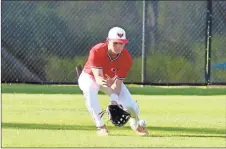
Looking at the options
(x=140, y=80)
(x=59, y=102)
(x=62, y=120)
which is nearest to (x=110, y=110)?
(x=62, y=120)

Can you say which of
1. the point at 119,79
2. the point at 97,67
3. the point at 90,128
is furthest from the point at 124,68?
the point at 90,128

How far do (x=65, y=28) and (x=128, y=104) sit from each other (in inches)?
333

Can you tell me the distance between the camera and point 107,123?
12.4 metres

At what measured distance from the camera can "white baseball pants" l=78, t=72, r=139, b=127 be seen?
1116 cm

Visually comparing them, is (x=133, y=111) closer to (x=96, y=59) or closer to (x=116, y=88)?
(x=116, y=88)

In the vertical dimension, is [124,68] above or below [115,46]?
below

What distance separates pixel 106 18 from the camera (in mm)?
19531

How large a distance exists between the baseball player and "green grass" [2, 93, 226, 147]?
0.68ft

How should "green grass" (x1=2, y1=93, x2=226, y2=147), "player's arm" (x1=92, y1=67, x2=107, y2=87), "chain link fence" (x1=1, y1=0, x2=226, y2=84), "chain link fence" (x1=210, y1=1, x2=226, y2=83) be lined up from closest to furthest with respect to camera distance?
"green grass" (x1=2, y1=93, x2=226, y2=147) < "player's arm" (x1=92, y1=67, x2=107, y2=87) < "chain link fence" (x1=210, y1=1, x2=226, y2=83) < "chain link fence" (x1=1, y1=0, x2=226, y2=84)

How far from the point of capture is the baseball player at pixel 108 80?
11156 millimetres

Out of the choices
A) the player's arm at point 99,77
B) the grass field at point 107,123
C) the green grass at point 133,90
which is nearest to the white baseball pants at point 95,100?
the player's arm at point 99,77

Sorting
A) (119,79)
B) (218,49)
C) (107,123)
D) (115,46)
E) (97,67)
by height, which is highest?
(115,46)

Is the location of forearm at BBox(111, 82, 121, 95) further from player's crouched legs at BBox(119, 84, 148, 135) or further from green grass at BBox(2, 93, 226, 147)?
green grass at BBox(2, 93, 226, 147)

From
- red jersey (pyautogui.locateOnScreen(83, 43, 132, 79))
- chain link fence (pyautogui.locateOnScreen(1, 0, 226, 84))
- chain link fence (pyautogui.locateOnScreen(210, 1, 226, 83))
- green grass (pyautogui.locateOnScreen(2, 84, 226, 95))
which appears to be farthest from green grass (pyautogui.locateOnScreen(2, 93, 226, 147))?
chain link fence (pyautogui.locateOnScreen(1, 0, 226, 84))
